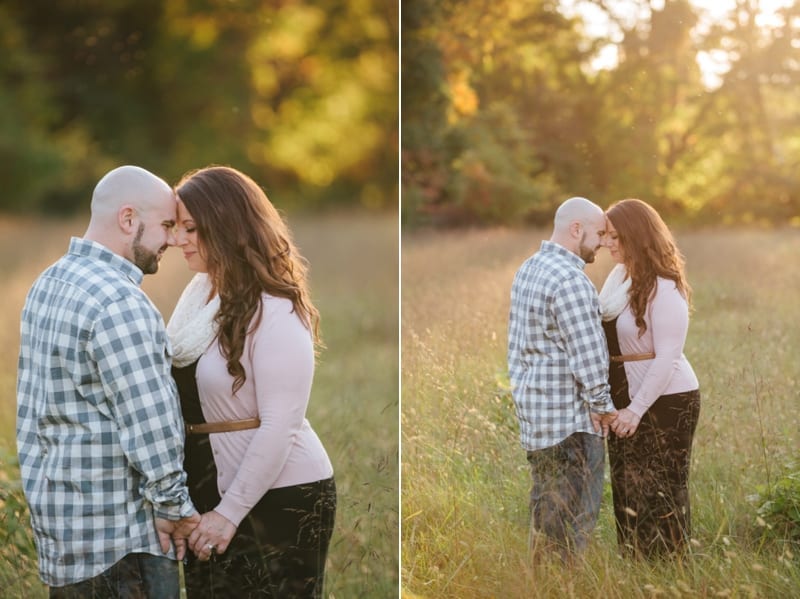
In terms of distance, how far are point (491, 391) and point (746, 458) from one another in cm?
89

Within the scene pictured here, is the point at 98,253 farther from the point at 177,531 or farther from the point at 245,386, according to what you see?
the point at 177,531

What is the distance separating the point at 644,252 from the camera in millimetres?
3039

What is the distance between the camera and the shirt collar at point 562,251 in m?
3.07

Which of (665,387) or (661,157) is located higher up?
(661,157)

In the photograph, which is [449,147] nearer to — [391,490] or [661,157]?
[661,157]

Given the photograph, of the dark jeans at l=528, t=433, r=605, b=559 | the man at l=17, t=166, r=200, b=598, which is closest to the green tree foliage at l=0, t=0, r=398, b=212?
the man at l=17, t=166, r=200, b=598

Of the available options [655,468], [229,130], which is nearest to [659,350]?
[655,468]

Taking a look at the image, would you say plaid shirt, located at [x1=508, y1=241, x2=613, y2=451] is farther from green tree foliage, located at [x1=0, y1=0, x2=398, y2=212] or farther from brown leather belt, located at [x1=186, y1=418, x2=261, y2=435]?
green tree foliage, located at [x1=0, y1=0, x2=398, y2=212]

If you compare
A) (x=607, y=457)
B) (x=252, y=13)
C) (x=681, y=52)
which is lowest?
(x=607, y=457)

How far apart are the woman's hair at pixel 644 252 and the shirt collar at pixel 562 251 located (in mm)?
145

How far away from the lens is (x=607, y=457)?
10.2ft

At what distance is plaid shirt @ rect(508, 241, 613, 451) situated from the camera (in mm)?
2986

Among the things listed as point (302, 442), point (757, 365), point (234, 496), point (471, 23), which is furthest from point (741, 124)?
point (234, 496)

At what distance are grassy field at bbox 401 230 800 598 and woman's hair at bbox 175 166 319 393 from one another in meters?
1.13
